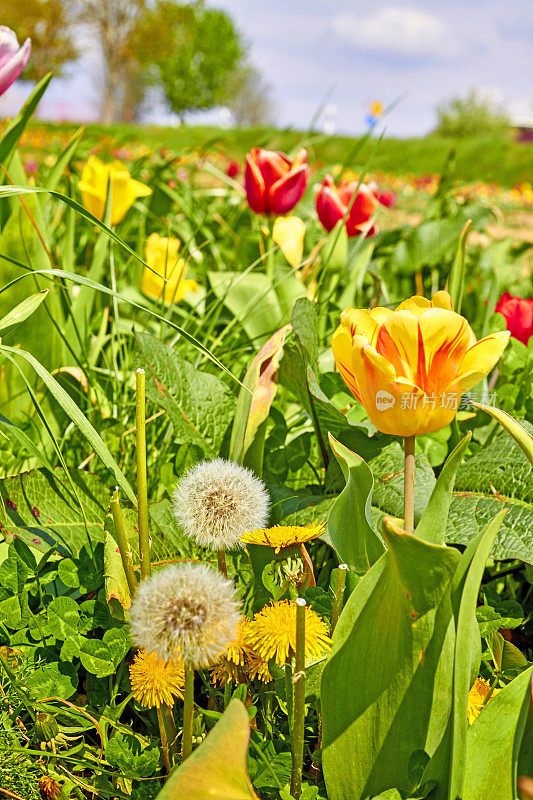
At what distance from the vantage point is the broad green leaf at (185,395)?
1.00 metres

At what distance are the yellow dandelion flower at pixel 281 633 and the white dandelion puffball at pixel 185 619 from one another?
0.10 meters

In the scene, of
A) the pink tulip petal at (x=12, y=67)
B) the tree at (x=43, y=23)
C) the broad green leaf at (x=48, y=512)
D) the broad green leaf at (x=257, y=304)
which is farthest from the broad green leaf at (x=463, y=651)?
the tree at (x=43, y=23)

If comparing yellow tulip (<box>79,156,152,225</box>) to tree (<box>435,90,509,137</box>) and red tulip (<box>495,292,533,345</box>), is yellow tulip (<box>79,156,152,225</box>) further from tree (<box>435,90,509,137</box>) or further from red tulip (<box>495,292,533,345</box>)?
tree (<box>435,90,509,137</box>)

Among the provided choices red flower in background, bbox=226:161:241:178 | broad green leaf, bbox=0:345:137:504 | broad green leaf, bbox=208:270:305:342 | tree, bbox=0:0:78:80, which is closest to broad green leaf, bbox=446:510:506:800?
broad green leaf, bbox=0:345:137:504

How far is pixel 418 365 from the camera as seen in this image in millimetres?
665

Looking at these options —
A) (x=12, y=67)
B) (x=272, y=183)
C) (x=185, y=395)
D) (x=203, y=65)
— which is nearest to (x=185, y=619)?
(x=185, y=395)

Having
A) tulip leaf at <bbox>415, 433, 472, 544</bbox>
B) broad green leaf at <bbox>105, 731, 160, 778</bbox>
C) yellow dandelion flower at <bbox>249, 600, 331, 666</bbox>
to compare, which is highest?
tulip leaf at <bbox>415, 433, 472, 544</bbox>

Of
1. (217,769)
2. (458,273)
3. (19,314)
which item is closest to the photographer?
(217,769)

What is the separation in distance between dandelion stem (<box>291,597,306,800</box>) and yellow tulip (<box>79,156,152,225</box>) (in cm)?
133

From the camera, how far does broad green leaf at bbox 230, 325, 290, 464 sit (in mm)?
889

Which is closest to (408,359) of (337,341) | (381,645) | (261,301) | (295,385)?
(337,341)

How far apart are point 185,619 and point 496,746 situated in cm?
29

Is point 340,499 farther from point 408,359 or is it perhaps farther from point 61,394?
point 61,394

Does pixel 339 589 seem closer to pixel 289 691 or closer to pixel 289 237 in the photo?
pixel 289 691
